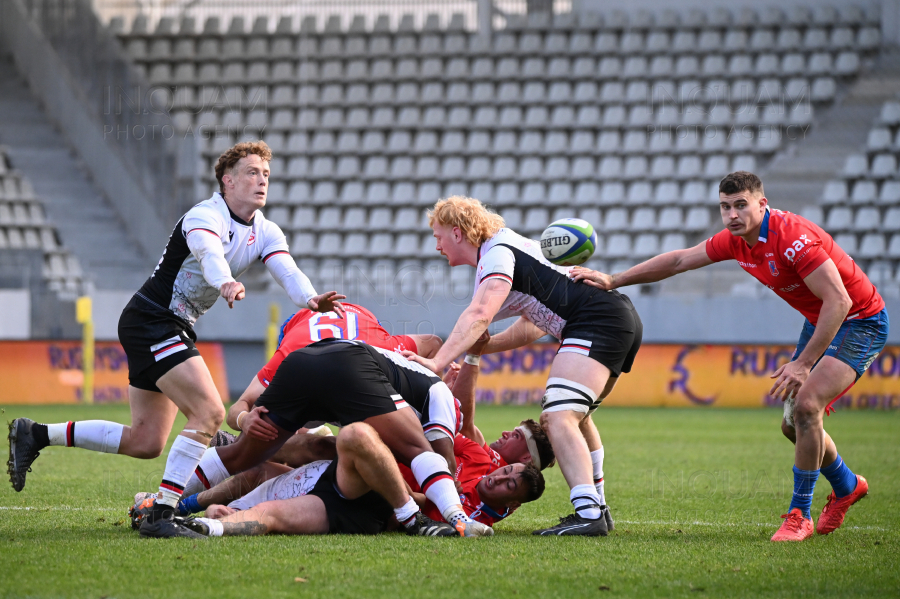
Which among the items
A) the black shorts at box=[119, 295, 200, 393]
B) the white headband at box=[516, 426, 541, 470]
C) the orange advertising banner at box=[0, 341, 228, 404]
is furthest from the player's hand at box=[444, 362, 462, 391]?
the orange advertising banner at box=[0, 341, 228, 404]

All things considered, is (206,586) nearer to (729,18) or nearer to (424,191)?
(424,191)

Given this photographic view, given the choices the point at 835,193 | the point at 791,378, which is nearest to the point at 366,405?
the point at 791,378

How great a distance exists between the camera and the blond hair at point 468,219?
5609 mm

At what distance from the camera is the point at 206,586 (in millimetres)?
3758

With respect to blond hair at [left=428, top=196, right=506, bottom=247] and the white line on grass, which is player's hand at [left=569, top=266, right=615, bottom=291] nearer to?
blond hair at [left=428, top=196, right=506, bottom=247]

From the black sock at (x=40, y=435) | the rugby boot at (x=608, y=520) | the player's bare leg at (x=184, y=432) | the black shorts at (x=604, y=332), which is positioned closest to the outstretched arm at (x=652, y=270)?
the black shorts at (x=604, y=332)

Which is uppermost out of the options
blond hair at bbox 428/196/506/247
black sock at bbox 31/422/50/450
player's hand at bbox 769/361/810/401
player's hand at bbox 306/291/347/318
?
blond hair at bbox 428/196/506/247

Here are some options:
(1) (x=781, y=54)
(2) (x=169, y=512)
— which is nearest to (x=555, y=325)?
(2) (x=169, y=512)

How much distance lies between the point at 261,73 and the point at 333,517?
2024cm

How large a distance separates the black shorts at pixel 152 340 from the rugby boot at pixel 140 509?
26.3 inches

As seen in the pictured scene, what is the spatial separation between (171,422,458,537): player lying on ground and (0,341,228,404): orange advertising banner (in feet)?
39.6

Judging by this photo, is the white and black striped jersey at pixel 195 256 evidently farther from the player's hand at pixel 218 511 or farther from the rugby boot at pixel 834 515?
the rugby boot at pixel 834 515

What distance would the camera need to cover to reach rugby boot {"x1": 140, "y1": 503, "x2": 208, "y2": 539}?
15.7 feet

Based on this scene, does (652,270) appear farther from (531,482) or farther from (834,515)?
(834,515)
